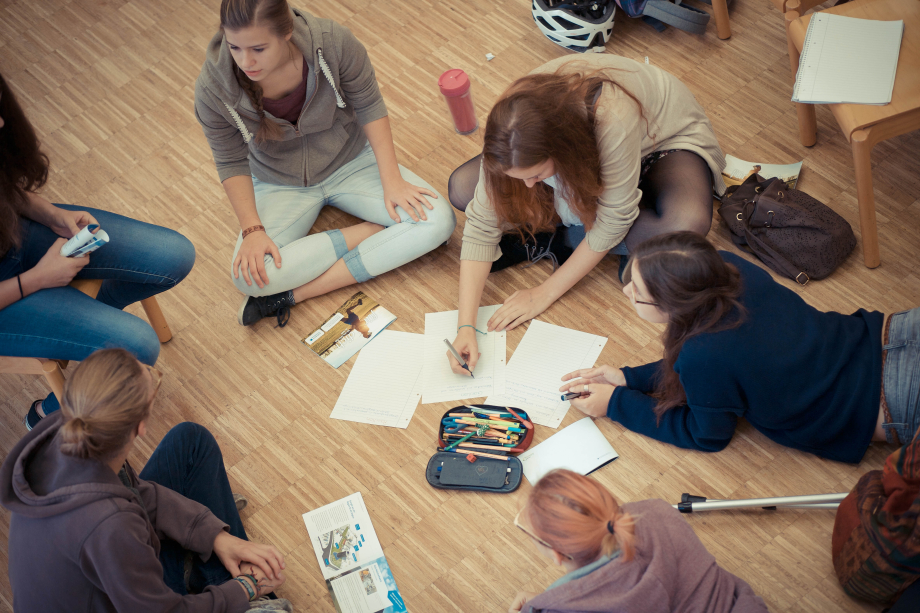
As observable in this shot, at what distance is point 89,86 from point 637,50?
2268mm

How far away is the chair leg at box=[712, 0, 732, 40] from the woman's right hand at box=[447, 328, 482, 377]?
1597 millimetres

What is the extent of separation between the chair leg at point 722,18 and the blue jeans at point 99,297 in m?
2.08

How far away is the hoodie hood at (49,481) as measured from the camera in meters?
1.39

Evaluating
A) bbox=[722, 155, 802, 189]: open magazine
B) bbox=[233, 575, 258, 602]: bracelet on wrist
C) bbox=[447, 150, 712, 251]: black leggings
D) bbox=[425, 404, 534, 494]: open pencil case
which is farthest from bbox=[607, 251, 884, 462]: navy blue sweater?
bbox=[233, 575, 258, 602]: bracelet on wrist

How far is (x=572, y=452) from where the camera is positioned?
6.68 feet

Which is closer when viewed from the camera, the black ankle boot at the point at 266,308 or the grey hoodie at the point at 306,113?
the grey hoodie at the point at 306,113

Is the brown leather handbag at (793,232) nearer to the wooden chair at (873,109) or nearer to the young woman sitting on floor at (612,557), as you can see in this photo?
the wooden chair at (873,109)

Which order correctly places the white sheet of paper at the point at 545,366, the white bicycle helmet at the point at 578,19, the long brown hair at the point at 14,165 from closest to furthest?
the long brown hair at the point at 14,165, the white sheet of paper at the point at 545,366, the white bicycle helmet at the point at 578,19

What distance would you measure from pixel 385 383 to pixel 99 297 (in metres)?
0.89

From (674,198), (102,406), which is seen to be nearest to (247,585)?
(102,406)

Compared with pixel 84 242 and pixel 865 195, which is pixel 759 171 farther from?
pixel 84 242

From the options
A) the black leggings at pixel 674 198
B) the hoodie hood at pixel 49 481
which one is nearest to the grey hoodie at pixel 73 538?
the hoodie hood at pixel 49 481

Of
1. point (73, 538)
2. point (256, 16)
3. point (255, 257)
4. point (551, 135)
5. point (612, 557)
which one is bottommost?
point (255, 257)

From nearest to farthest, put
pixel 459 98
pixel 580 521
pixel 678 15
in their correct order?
pixel 580 521, pixel 459 98, pixel 678 15
